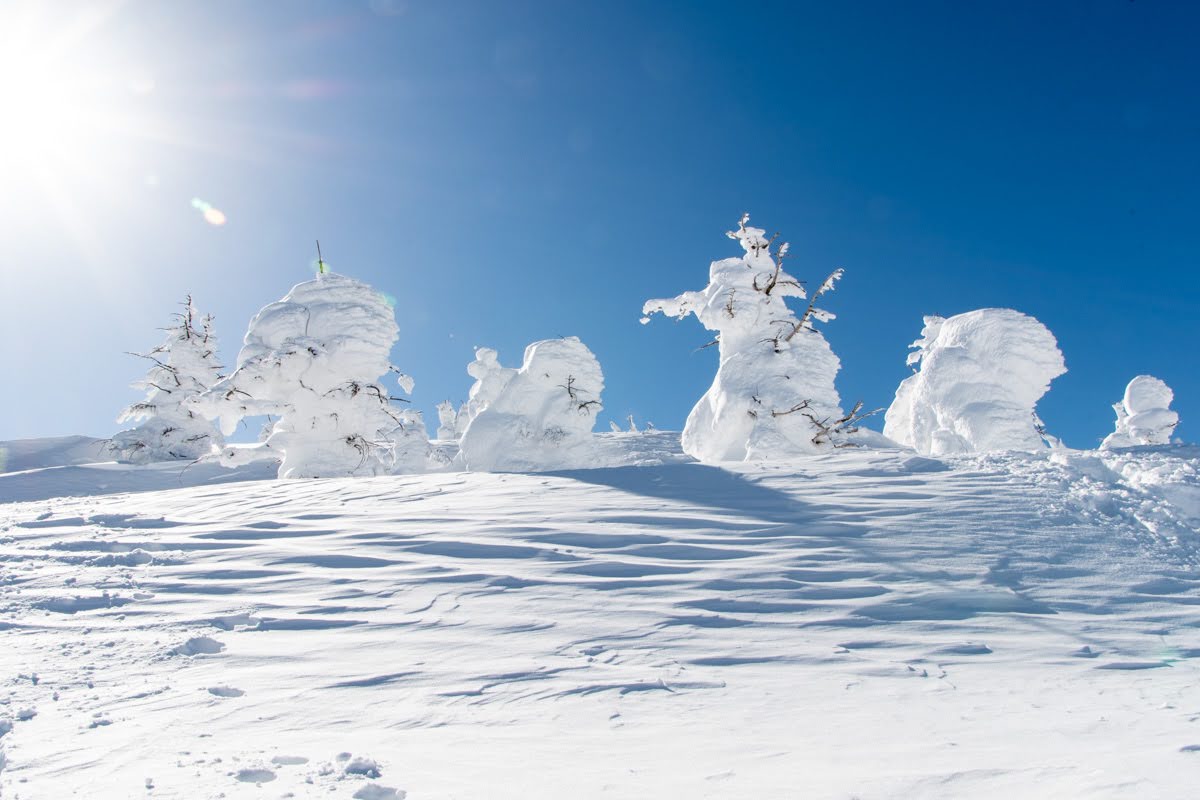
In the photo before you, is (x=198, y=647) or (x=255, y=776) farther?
(x=198, y=647)

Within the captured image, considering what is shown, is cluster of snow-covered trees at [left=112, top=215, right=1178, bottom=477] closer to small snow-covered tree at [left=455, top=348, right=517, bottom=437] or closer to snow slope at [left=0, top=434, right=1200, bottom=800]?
small snow-covered tree at [left=455, top=348, right=517, bottom=437]

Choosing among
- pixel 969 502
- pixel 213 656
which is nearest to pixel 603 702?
pixel 213 656

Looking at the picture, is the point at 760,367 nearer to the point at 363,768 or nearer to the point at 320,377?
the point at 320,377

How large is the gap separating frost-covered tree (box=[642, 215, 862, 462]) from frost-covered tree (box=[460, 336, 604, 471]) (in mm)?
2756

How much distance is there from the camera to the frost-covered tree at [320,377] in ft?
46.3

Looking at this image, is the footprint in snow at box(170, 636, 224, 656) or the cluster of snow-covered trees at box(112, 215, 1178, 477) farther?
the cluster of snow-covered trees at box(112, 215, 1178, 477)

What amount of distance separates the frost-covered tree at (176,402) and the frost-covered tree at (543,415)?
35.7 feet

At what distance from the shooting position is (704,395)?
1603 centimetres

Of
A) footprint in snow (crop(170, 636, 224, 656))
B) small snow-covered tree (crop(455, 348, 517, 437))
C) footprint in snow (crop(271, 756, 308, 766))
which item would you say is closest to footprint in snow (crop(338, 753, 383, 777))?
footprint in snow (crop(271, 756, 308, 766))

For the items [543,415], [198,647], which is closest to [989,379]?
[543,415]

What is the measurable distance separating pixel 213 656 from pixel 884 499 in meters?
5.71

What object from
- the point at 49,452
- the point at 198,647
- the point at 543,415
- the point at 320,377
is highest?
the point at 320,377

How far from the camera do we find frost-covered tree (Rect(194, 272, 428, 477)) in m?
14.1

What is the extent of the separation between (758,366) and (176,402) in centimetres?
1986
